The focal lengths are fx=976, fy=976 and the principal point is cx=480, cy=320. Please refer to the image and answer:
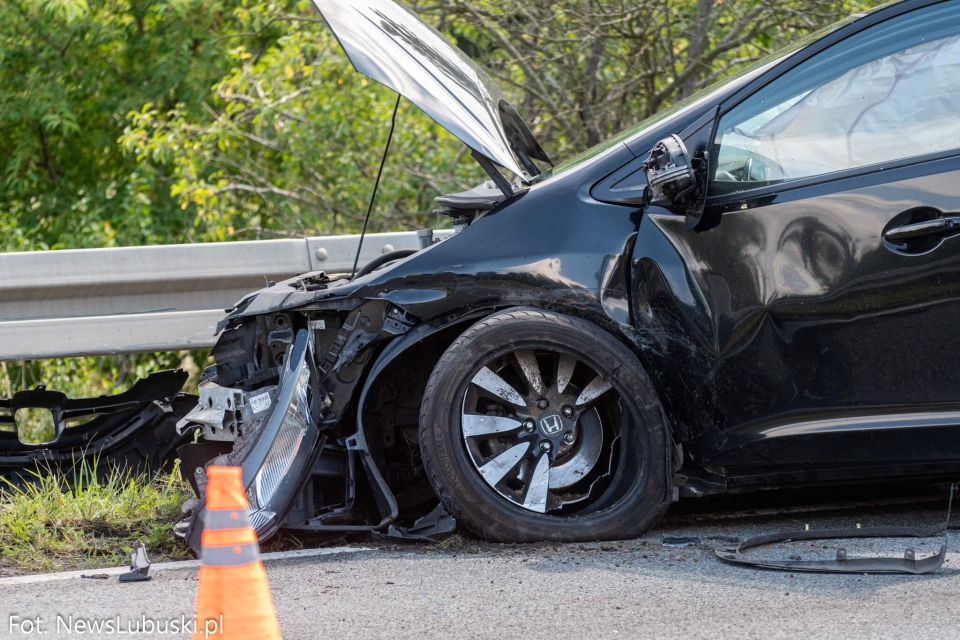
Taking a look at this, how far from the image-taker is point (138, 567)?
130 inches

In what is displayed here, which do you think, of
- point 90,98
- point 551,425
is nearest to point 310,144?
point 90,98

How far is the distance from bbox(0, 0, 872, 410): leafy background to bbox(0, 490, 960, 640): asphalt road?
4.17 meters

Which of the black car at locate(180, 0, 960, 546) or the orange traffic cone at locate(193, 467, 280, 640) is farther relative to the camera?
the black car at locate(180, 0, 960, 546)

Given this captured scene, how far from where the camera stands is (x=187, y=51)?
32.8 ft

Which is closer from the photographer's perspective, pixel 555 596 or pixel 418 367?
pixel 555 596

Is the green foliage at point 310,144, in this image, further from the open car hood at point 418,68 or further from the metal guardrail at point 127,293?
the open car hood at point 418,68

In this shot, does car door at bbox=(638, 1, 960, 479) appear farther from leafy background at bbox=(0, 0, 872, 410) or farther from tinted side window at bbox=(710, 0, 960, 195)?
leafy background at bbox=(0, 0, 872, 410)

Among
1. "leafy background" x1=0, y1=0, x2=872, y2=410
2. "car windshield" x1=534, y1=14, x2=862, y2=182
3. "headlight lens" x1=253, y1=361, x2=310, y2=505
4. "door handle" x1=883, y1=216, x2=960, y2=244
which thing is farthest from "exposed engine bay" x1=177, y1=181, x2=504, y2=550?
"leafy background" x1=0, y1=0, x2=872, y2=410

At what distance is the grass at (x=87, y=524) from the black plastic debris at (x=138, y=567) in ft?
0.63

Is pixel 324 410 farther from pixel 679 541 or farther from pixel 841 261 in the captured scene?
pixel 841 261

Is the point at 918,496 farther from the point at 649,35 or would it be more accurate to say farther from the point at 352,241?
the point at 649,35

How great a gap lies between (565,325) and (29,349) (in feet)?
8.84

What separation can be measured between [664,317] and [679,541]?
81 cm

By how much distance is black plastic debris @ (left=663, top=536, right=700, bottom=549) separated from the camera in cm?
346
